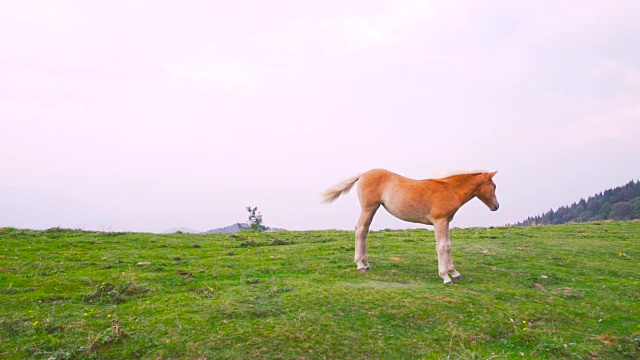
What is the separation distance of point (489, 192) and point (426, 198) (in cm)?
170

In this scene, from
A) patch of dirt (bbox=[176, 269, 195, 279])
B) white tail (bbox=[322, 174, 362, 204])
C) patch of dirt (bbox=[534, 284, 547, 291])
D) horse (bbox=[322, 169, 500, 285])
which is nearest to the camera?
patch of dirt (bbox=[534, 284, 547, 291])

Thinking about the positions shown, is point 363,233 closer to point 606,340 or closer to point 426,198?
point 426,198

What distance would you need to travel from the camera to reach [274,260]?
11180 mm

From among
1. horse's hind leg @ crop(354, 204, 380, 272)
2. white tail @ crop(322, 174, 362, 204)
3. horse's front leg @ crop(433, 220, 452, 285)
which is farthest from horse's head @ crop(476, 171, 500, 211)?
white tail @ crop(322, 174, 362, 204)

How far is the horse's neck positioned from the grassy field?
1.99m

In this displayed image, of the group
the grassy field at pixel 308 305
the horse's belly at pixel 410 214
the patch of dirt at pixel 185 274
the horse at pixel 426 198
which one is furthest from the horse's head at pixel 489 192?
the patch of dirt at pixel 185 274

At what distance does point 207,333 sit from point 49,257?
707 cm

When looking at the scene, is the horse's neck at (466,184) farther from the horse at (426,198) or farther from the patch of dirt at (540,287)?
the patch of dirt at (540,287)

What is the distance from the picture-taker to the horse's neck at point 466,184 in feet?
32.2

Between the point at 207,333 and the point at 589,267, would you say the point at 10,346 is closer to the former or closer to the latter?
the point at 207,333

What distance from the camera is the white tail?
10664mm

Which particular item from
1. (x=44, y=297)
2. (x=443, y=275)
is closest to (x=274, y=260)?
(x=443, y=275)

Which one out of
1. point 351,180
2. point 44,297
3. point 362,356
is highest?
point 351,180

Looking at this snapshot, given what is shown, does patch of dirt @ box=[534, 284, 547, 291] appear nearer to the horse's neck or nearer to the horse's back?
the horse's neck
